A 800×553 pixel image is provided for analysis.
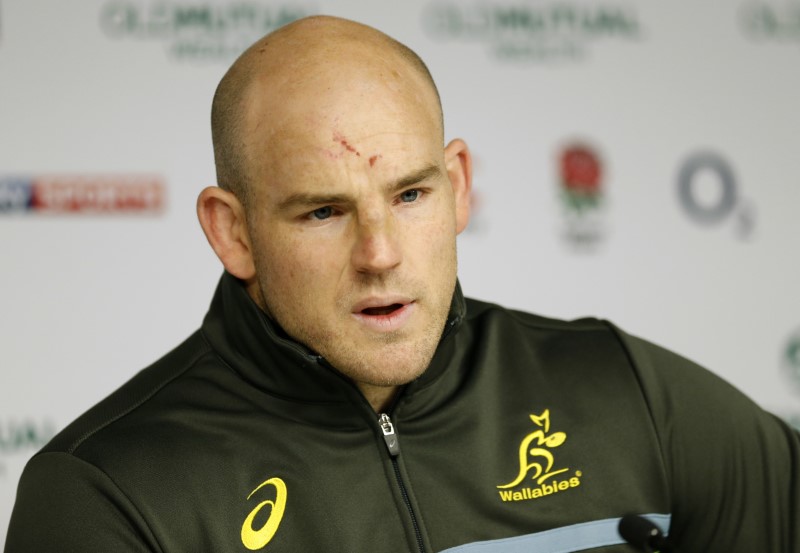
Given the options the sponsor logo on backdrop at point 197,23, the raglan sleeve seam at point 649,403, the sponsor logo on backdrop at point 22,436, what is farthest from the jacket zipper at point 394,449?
the sponsor logo on backdrop at point 197,23

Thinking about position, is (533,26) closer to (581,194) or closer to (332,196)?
(581,194)

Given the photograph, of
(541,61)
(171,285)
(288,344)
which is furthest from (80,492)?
(541,61)

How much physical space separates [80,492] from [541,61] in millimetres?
1579

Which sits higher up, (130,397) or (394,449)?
(130,397)

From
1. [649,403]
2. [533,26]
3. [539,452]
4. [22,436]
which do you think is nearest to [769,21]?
[533,26]

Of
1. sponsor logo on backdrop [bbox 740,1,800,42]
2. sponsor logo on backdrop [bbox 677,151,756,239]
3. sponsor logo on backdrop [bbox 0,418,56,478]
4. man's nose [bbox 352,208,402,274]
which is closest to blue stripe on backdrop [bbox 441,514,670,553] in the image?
man's nose [bbox 352,208,402,274]

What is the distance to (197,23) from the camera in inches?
95.7

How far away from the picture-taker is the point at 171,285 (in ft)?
7.91

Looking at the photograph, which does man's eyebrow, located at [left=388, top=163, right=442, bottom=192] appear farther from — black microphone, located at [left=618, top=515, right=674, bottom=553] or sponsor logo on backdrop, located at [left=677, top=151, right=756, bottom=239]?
sponsor logo on backdrop, located at [left=677, top=151, right=756, bottom=239]

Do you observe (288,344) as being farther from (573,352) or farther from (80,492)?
(573,352)

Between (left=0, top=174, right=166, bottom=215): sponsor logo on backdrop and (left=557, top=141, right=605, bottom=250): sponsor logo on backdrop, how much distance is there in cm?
85

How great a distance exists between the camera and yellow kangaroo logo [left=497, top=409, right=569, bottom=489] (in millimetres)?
1619

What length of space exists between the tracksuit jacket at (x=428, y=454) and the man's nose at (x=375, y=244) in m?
0.15

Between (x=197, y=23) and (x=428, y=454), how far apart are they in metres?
1.21
